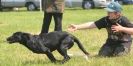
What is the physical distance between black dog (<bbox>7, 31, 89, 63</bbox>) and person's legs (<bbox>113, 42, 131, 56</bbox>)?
1226 mm

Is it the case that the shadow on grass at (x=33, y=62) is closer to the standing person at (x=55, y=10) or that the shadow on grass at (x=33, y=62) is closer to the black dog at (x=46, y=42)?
the black dog at (x=46, y=42)

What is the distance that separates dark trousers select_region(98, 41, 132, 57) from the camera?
920 cm

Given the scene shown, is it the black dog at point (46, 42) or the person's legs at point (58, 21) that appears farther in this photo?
the person's legs at point (58, 21)

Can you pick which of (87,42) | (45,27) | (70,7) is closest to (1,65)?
(45,27)

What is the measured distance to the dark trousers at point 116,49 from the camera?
9.20 metres

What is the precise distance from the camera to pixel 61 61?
816cm

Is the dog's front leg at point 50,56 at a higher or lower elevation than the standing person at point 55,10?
lower

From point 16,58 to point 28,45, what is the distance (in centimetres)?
116

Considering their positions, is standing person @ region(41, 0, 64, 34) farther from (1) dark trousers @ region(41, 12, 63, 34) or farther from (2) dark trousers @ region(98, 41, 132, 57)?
(2) dark trousers @ region(98, 41, 132, 57)

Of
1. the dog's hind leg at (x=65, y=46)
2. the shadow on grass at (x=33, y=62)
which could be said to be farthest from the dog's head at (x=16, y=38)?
the dog's hind leg at (x=65, y=46)

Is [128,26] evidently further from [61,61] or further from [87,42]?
[87,42]

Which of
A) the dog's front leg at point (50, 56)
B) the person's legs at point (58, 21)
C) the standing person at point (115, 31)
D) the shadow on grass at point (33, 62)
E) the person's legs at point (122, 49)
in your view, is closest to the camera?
the dog's front leg at point (50, 56)

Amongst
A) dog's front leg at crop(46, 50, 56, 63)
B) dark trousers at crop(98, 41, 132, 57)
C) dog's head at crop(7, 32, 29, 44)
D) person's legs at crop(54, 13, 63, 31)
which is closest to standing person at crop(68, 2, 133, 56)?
dark trousers at crop(98, 41, 132, 57)

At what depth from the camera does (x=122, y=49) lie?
30.1 feet
